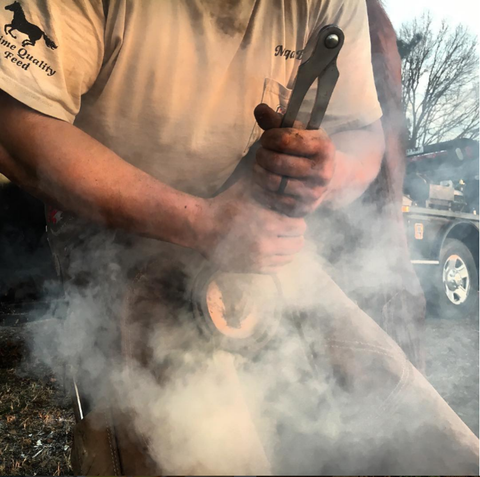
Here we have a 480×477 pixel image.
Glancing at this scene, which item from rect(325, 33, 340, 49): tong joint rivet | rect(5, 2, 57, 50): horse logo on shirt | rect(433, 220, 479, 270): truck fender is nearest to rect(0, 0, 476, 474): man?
rect(5, 2, 57, 50): horse logo on shirt

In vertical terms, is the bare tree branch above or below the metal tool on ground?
above

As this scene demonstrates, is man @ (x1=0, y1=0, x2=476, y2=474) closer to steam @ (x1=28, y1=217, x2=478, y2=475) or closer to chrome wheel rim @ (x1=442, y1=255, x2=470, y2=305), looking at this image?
steam @ (x1=28, y1=217, x2=478, y2=475)

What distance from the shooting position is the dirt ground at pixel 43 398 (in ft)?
3.13

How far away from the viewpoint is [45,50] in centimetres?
54

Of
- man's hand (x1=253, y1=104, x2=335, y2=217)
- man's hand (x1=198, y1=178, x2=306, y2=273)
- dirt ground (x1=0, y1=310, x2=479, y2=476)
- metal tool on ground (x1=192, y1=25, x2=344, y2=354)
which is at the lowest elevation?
dirt ground (x1=0, y1=310, x2=479, y2=476)

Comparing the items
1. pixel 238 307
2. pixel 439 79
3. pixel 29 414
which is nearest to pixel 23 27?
pixel 238 307

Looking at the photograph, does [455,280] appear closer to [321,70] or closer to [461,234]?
[461,234]

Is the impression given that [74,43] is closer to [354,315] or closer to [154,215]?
[154,215]

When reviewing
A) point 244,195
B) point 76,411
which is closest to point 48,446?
point 76,411

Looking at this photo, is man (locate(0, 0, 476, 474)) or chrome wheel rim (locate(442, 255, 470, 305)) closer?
man (locate(0, 0, 476, 474))

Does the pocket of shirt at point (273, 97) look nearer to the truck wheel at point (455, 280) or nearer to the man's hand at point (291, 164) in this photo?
the man's hand at point (291, 164)

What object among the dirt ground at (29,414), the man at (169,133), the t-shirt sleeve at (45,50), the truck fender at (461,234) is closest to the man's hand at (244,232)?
the man at (169,133)

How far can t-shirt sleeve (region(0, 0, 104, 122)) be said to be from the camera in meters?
0.53

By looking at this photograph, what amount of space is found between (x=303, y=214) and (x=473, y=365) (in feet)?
3.48
